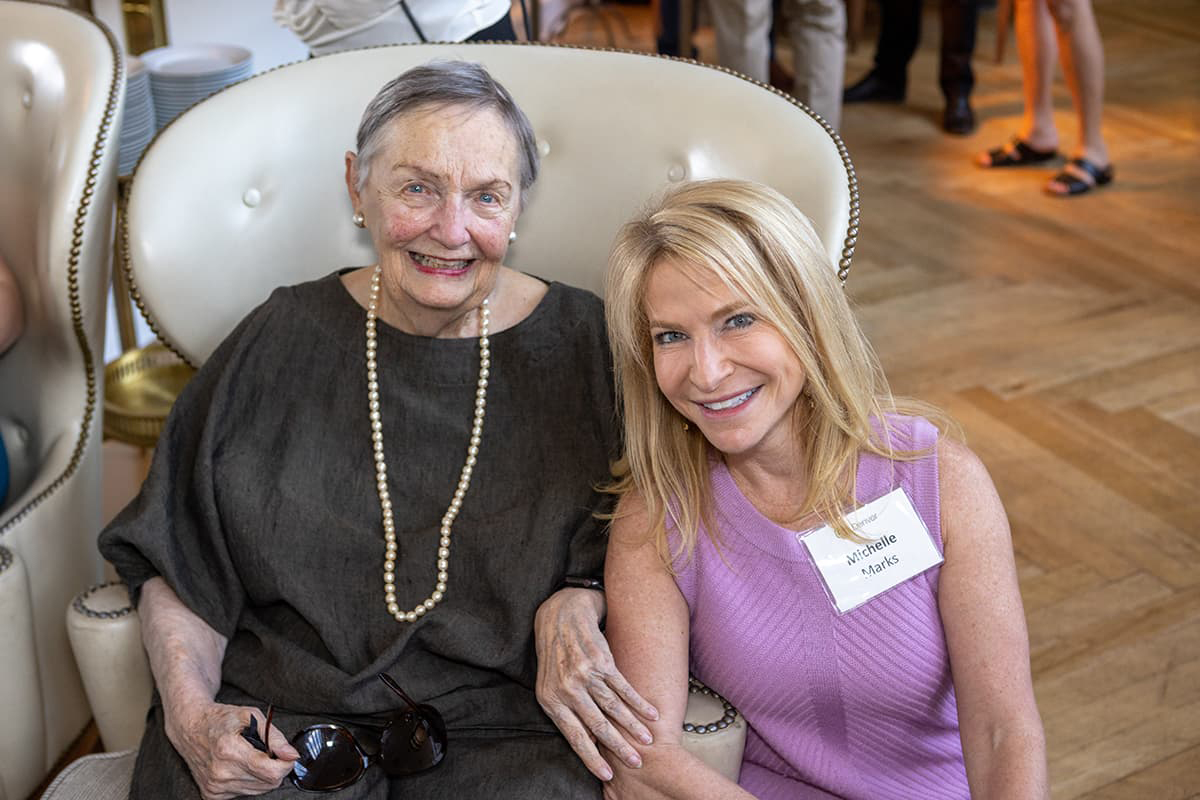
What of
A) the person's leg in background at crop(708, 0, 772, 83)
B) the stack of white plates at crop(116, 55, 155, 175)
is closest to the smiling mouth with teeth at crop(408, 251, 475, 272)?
the stack of white plates at crop(116, 55, 155, 175)

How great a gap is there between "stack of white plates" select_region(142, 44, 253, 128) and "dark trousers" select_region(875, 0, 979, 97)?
11.1 feet

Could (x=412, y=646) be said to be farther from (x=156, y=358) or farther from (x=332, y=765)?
(x=156, y=358)

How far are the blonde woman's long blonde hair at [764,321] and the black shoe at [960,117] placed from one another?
4.27 metres

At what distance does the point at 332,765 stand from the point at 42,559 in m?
0.80

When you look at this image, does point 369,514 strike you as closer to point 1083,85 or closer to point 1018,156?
point 1083,85

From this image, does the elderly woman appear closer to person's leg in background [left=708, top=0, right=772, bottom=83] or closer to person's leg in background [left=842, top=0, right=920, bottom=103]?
person's leg in background [left=708, top=0, right=772, bottom=83]

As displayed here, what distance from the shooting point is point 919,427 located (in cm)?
157

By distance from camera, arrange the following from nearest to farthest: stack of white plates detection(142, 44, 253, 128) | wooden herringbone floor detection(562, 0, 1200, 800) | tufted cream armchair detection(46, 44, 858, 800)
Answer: tufted cream armchair detection(46, 44, 858, 800)
wooden herringbone floor detection(562, 0, 1200, 800)
stack of white plates detection(142, 44, 253, 128)

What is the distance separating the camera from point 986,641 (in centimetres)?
150

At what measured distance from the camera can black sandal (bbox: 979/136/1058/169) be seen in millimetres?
5215

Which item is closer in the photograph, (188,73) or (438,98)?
(438,98)

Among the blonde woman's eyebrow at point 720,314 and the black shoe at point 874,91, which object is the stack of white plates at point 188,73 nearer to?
the blonde woman's eyebrow at point 720,314

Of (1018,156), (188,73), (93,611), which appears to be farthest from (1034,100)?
(93,611)

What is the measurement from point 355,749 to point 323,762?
0.13 ft
